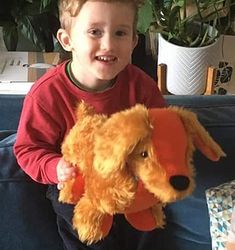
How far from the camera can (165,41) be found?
1526mm

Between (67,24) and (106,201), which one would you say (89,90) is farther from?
(106,201)

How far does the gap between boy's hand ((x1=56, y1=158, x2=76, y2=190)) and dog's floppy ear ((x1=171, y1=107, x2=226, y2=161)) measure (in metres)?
0.22

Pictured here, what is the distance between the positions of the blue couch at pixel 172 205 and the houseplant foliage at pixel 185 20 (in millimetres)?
320

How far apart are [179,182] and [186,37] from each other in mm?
814

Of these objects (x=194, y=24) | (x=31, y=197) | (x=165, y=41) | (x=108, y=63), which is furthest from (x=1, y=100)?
(x=194, y=24)

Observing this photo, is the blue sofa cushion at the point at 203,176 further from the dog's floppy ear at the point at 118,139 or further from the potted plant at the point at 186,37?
the dog's floppy ear at the point at 118,139

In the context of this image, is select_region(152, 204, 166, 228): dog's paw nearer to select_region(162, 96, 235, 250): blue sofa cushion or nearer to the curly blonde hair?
select_region(162, 96, 235, 250): blue sofa cushion

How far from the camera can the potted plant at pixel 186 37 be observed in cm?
149

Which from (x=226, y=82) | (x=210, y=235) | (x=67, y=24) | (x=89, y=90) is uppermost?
(x=67, y=24)

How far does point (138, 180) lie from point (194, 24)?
84 cm

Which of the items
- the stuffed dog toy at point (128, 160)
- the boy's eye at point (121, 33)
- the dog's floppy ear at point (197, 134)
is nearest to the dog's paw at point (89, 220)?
the stuffed dog toy at point (128, 160)

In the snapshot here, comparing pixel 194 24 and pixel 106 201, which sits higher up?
pixel 194 24

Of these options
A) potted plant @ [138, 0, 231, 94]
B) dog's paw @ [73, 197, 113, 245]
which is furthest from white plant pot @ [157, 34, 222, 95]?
dog's paw @ [73, 197, 113, 245]

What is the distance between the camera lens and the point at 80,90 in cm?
106
